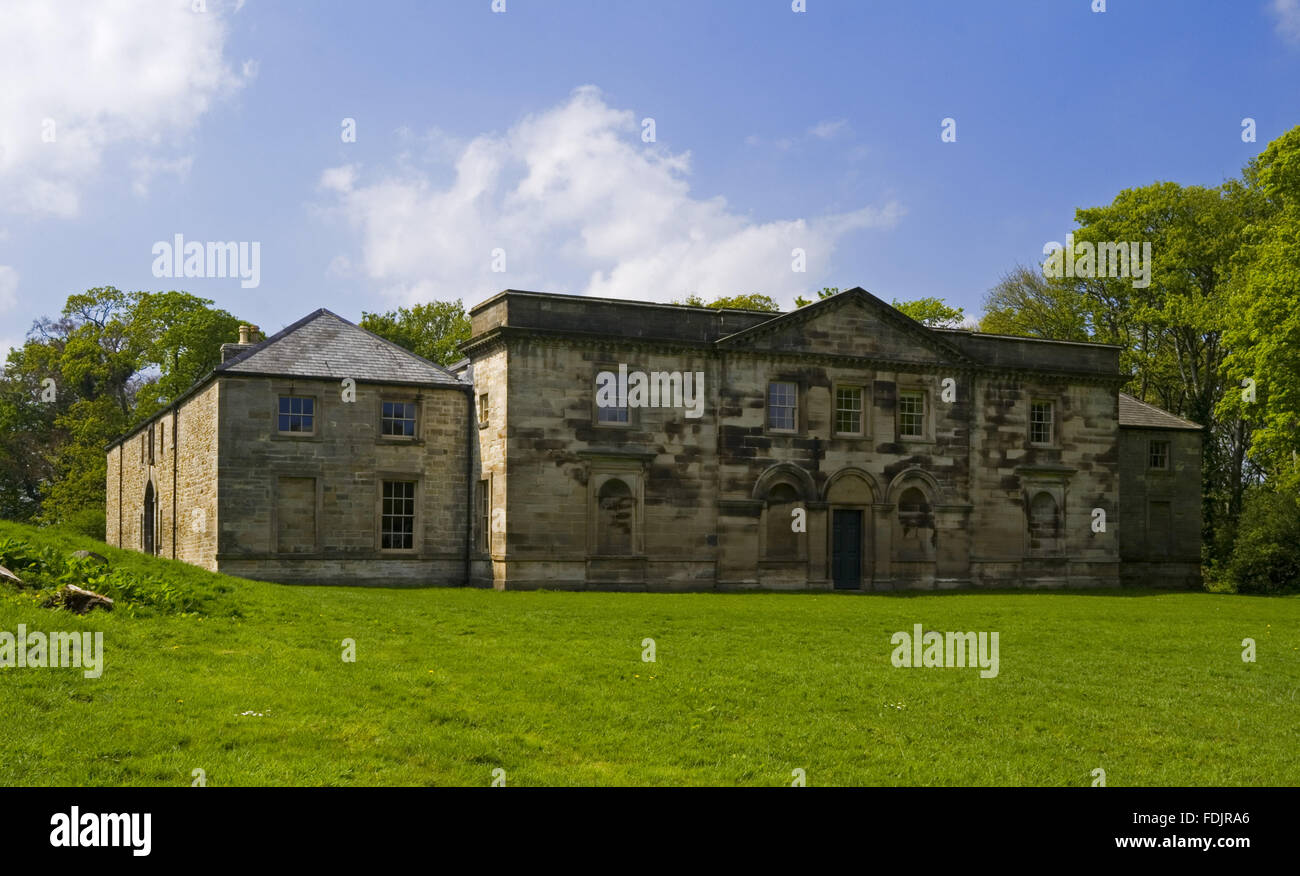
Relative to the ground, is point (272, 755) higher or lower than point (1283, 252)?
lower

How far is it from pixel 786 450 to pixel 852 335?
476cm

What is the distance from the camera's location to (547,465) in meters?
37.9

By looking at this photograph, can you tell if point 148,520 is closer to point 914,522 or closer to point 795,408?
point 795,408

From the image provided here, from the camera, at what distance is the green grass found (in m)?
11.6

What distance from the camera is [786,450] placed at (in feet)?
134

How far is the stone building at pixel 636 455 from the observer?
1484 inches

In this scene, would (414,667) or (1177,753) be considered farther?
(414,667)

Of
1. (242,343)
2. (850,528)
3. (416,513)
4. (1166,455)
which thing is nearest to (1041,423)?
(1166,455)

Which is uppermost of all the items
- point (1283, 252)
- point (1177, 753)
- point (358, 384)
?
point (1283, 252)

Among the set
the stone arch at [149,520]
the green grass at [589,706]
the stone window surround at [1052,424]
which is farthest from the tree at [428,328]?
the green grass at [589,706]

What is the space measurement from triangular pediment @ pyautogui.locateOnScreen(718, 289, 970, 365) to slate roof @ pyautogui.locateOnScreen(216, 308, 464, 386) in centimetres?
1047
